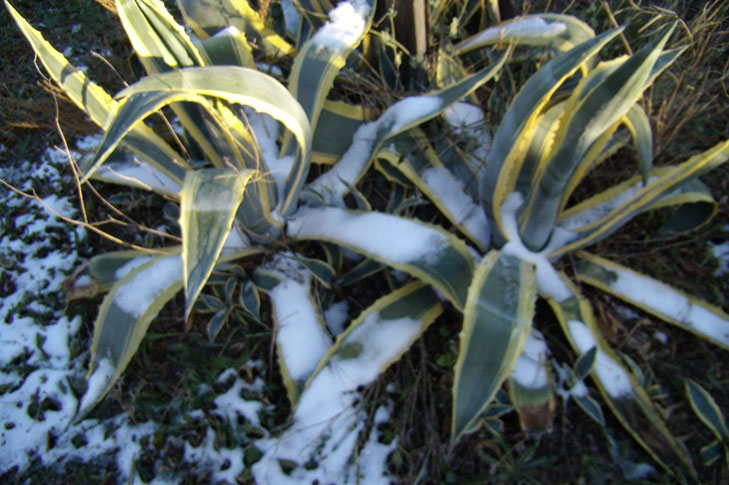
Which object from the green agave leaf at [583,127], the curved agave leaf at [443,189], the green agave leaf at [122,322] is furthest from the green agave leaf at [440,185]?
the green agave leaf at [122,322]

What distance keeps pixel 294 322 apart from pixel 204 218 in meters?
0.47

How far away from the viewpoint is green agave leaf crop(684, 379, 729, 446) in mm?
985

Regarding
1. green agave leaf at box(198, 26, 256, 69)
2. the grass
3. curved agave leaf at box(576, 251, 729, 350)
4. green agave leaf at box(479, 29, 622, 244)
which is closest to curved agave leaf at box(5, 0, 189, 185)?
the grass

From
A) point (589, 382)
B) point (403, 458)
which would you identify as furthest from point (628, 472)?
point (403, 458)

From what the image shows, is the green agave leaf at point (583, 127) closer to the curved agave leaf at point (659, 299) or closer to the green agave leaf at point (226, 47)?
the curved agave leaf at point (659, 299)

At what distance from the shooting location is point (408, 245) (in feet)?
3.22

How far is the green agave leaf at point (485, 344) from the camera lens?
2.69 feet

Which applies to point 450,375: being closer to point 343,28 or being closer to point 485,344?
point 485,344

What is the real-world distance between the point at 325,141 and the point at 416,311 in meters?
0.47

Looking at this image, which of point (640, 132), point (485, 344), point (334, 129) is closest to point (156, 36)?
point (334, 129)

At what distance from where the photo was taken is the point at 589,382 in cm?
107

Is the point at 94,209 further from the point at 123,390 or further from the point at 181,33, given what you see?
the point at 181,33

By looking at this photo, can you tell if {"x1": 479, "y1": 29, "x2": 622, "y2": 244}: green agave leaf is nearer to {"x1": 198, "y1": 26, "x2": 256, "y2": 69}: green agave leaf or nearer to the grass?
the grass

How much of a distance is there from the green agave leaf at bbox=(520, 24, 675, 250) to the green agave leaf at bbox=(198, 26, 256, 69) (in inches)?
26.6
